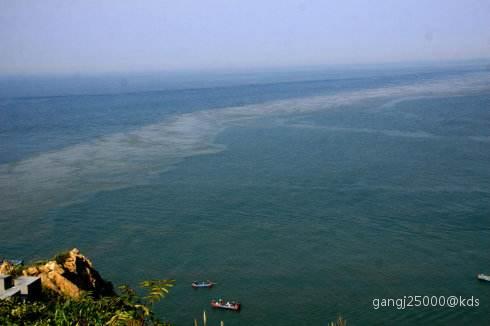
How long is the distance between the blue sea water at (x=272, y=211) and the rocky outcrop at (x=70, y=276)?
18.9 ft

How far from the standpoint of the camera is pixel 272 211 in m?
34.4

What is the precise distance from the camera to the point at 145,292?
25.3 m

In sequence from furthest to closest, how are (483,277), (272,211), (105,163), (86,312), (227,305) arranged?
(105,163) → (272,211) → (483,277) → (227,305) → (86,312)

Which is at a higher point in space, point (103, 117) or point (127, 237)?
point (103, 117)

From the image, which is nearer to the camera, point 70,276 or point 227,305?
point 70,276

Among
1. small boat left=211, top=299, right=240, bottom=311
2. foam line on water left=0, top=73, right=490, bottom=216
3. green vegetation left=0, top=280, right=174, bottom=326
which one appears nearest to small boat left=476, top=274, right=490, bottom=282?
small boat left=211, top=299, right=240, bottom=311

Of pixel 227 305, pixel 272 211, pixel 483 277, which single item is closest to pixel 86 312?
pixel 227 305

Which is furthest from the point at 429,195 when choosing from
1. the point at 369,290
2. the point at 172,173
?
the point at 172,173

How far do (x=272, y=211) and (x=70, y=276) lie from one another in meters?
19.0

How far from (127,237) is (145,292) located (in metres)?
6.63

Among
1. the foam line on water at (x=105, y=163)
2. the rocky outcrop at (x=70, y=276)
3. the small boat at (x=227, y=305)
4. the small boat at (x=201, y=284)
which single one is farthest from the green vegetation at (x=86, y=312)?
the foam line on water at (x=105, y=163)

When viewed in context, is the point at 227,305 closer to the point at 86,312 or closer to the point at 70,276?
the point at 70,276

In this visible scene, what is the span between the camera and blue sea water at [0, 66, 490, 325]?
2497 cm

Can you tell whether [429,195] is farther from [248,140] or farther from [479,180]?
[248,140]
